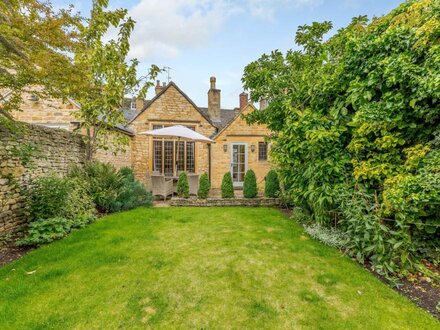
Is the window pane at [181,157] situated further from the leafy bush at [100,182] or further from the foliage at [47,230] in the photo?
the foliage at [47,230]

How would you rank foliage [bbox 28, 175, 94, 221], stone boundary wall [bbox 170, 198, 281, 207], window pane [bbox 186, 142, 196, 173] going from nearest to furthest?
foliage [bbox 28, 175, 94, 221]
stone boundary wall [bbox 170, 198, 281, 207]
window pane [bbox 186, 142, 196, 173]

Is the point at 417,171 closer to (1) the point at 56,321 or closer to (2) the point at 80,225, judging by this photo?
(1) the point at 56,321

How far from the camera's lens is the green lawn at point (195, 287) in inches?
95.4

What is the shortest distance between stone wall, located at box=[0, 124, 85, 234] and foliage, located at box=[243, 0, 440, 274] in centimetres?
584

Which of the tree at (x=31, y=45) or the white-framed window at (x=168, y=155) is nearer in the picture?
the tree at (x=31, y=45)

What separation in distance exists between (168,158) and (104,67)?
6180 millimetres

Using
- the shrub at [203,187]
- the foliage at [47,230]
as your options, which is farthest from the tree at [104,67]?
the shrub at [203,187]

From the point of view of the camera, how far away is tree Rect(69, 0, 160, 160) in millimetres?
6570

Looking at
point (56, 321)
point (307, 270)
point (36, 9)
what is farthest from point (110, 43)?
point (307, 270)

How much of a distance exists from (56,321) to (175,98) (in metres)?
11.3

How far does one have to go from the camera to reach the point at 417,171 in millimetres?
3395

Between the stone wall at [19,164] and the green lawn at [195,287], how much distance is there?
45.1 inches

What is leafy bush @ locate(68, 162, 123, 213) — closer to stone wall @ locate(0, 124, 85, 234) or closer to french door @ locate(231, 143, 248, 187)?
stone wall @ locate(0, 124, 85, 234)

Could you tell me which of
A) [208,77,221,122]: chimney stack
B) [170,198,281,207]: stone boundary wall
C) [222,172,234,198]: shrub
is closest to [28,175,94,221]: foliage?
[170,198,281,207]: stone boundary wall
